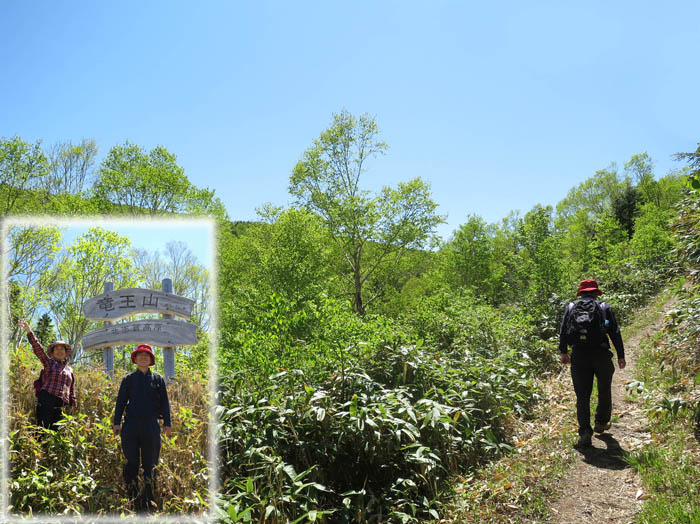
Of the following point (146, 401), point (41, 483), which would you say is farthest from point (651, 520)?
point (41, 483)

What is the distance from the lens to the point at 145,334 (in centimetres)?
308

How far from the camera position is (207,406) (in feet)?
8.58

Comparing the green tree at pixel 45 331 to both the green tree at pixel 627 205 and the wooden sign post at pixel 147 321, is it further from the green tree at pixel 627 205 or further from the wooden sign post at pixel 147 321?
the green tree at pixel 627 205

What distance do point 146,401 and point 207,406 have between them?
0.32 m

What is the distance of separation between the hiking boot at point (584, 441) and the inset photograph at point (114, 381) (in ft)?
16.1

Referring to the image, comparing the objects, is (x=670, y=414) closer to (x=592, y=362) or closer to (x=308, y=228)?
(x=592, y=362)

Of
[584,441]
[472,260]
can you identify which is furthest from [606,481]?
[472,260]

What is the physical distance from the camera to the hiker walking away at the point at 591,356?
5727mm

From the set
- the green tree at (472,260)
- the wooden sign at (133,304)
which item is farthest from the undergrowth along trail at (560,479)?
the green tree at (472,260)

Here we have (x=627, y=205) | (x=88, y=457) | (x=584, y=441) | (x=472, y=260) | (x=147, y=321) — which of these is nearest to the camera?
(x=88, y=457)

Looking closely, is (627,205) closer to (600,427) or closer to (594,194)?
(594,194)

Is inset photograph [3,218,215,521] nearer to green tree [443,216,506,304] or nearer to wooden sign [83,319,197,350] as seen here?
wooden sign [83,319,197,350]

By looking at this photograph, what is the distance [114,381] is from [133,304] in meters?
0.60

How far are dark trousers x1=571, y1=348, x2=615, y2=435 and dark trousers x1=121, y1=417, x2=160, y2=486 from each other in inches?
200
